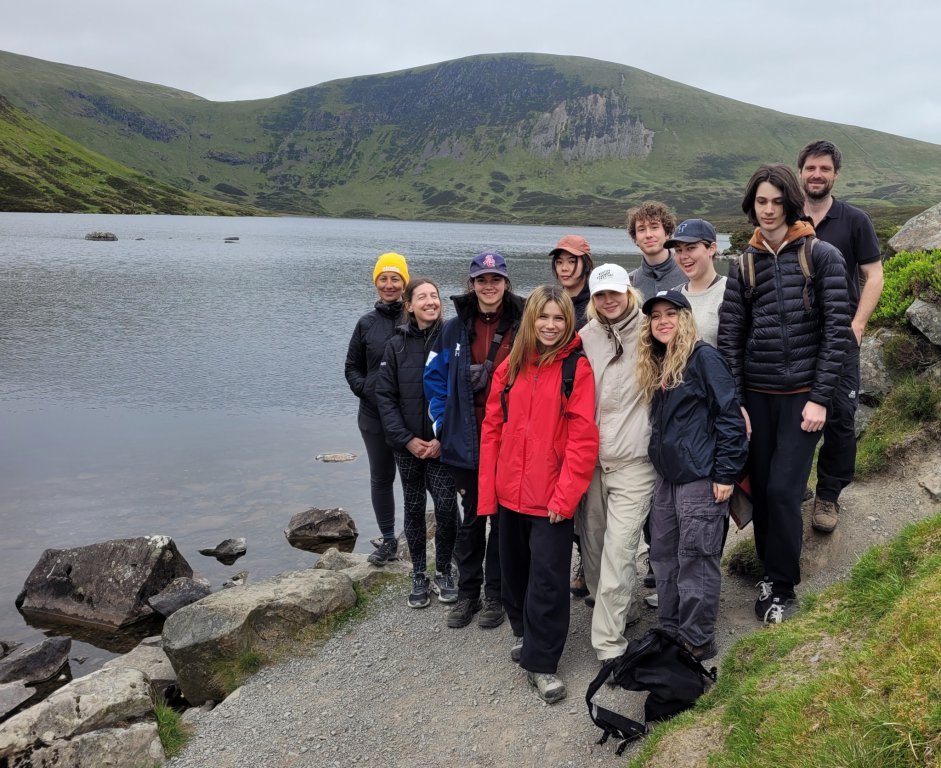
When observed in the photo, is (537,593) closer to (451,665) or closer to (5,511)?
(451,665)

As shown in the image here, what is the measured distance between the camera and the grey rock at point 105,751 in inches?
248

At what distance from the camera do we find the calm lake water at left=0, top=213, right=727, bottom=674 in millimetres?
14008

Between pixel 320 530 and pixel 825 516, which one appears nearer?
pixel 825 516

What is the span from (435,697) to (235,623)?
2.59 meters

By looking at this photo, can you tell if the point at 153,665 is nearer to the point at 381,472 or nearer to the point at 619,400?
the point at 381,472

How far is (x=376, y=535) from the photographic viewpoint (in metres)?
14.1

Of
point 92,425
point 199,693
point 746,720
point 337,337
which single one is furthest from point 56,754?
point 337,337

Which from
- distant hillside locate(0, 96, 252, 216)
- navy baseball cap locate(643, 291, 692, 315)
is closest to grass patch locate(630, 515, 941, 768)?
navy baseball cap locate(643, 291, 692, 315)

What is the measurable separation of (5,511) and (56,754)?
32.6ft

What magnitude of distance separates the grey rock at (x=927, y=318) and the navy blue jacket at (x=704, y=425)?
5636mm

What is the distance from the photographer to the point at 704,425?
218 inches

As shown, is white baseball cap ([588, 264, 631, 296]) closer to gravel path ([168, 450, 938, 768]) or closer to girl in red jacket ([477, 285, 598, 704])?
girl in red jacket ([477, 285, 598, 704])

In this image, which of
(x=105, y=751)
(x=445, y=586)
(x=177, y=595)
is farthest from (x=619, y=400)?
(x=177, y=595)

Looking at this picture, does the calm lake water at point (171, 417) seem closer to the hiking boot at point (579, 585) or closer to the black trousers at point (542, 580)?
the hiking boot at point (579, 585)
